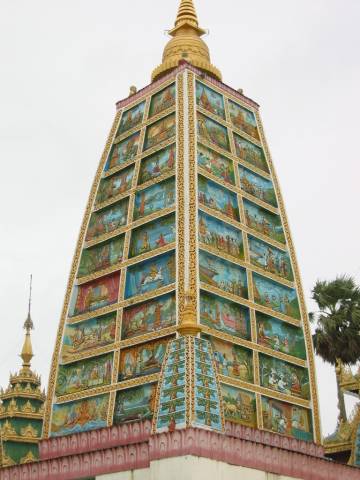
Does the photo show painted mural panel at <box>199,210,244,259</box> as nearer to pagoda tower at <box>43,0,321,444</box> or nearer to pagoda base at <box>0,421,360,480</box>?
pagoda tower at <box>43,0,321,444</box>

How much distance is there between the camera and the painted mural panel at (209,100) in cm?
3438

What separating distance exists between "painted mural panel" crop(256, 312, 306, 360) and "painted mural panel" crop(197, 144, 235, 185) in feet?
18.8

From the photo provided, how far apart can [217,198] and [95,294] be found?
233 inches

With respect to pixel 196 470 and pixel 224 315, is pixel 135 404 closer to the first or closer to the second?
pixel 224 315

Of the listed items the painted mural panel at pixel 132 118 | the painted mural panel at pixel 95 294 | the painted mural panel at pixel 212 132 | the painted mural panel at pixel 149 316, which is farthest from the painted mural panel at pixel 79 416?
the painted mural panel at pixel 132 118

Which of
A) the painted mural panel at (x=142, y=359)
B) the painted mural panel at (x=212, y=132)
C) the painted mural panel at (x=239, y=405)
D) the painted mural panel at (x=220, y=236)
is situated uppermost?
the painted mural panel at (x=212, y=132)

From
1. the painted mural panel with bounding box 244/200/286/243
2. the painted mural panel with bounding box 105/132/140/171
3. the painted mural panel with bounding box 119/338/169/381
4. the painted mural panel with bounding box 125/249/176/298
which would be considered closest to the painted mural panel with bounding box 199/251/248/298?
the painted mural panel with bounding box 125/249/176/298

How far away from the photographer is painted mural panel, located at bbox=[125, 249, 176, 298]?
29.0 meters

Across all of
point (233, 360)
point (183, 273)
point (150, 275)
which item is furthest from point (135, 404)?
point (150, 275)

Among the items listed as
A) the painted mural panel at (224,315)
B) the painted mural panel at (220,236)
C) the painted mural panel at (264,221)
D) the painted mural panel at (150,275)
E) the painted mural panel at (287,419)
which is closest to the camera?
the painted mural panel at (224,315)

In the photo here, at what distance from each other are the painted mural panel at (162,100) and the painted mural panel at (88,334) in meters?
9.39

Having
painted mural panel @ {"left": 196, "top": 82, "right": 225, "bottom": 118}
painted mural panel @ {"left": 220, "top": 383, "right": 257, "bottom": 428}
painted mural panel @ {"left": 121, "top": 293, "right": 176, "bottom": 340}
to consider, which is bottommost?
painted mural panel @ {"left": 220, "top": 383, "right": 257, "bottom": 428}

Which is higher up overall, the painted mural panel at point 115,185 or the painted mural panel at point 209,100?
the painted mural panel at point 209,100

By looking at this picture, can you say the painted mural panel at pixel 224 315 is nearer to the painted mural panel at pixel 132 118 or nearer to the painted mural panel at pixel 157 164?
the painted mural panel at pixel 157 164
